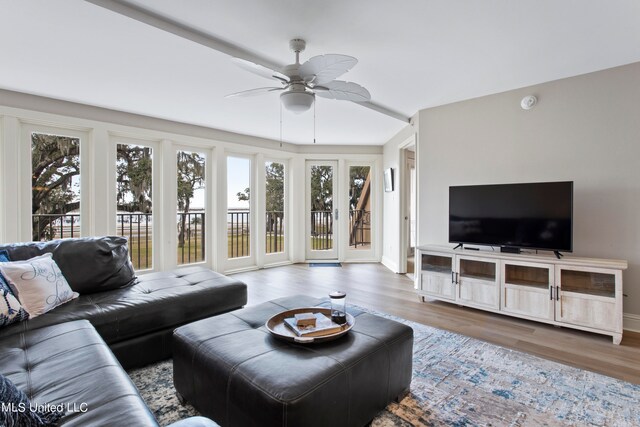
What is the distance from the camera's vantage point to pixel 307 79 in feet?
7.16

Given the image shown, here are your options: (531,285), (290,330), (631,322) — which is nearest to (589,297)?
(531,285)

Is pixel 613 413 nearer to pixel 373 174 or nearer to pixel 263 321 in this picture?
pixel 263 321

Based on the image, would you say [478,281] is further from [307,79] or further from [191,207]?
[191,207]

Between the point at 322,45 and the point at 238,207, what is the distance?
3.40m

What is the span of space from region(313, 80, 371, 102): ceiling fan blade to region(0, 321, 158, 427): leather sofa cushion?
2.03 meters

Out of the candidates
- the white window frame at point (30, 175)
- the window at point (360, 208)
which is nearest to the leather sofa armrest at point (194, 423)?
the white window frame at point (30, 175)

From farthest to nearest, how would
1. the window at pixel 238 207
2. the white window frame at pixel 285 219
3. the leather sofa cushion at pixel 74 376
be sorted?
the white window frame at pixel 285 219 → the window at pixel 238 207 → the leather sofa cushion at pixel 74 376

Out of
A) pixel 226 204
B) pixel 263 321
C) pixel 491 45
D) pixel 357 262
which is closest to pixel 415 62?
pixel 491 45

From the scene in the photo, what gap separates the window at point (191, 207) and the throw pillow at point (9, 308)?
290cm

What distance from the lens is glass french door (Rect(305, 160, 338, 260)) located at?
6.12 metres

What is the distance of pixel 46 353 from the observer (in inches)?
55.7

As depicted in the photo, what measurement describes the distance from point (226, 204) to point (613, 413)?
4687 millimetres

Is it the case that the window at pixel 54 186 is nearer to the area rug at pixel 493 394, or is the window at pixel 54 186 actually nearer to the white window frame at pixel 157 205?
the white window frame at pixel 157 205

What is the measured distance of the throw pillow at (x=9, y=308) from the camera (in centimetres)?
167
